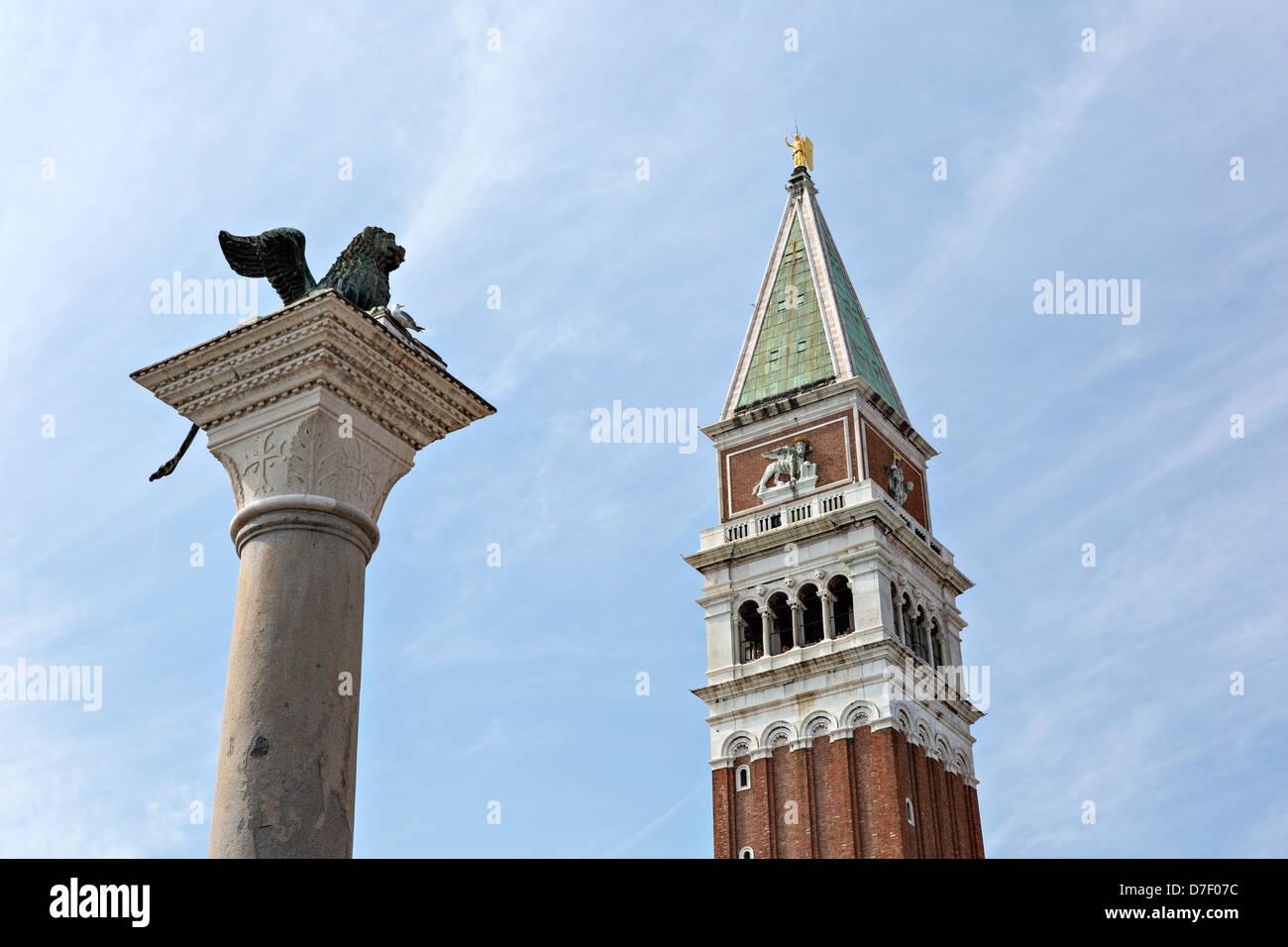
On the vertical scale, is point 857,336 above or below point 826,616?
above

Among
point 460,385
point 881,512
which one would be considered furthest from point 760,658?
point 460,385

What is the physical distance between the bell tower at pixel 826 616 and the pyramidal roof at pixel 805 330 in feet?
0.26

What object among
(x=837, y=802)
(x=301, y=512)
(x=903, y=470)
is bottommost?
(x=301, y=512)

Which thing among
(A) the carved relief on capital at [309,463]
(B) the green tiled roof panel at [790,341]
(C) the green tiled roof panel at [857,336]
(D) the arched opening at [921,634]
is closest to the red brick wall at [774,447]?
(B) the green tiled roof panel at [790,341]

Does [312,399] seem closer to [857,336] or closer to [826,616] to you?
[826,616]

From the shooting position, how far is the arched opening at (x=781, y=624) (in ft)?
192

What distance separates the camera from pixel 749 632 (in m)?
59.6

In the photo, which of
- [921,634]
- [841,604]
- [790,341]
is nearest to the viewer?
[841,604]

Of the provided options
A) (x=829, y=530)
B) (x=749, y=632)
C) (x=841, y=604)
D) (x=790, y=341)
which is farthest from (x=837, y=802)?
(x=790, y=341)

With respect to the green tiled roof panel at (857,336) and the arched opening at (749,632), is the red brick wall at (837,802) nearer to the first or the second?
the arched opening at (749,632)

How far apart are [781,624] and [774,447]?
6.31 metres

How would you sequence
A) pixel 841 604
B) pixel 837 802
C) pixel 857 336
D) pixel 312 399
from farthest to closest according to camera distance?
1. pixel 857 336
2. pixel 841 604
3. pixel 837 802
4. pixel 312 399

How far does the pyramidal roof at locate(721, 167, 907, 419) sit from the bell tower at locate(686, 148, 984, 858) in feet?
0.26
